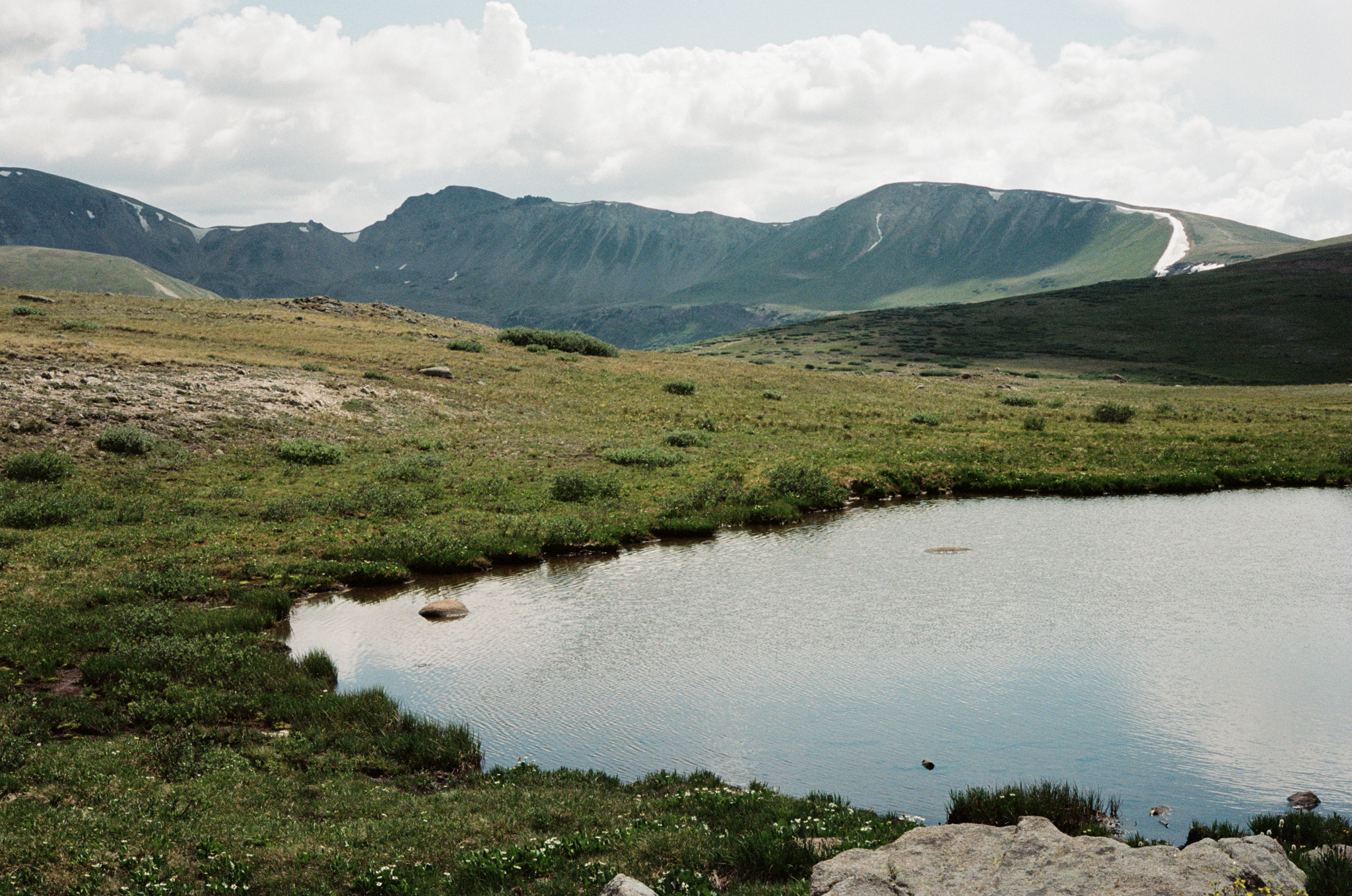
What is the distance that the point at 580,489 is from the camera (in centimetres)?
3259

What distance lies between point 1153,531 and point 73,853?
3158cm

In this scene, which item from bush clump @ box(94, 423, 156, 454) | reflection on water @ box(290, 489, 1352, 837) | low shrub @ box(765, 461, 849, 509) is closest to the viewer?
reflection on water @ box(290, 489, 1352, 837)

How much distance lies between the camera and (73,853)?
30.7ft

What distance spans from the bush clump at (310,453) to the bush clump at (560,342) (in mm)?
41673

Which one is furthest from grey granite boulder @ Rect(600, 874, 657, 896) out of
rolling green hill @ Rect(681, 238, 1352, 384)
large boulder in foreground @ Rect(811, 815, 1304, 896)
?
rolling green hill @ Rect(681, 238, 1352, 384)

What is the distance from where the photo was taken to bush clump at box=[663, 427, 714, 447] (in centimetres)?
4300

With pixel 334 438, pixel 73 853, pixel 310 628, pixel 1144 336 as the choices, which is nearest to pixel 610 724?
pixel 73 853

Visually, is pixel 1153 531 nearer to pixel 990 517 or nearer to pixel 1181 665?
pixel 990 517

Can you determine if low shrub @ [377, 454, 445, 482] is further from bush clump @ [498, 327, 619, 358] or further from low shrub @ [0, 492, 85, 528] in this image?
bush clump @ [498, 327, 619, 358]

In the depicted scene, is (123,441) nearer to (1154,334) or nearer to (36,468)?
(36,468)

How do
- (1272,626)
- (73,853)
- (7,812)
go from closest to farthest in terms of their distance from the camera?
(73,853), (7,812), (1272,626)

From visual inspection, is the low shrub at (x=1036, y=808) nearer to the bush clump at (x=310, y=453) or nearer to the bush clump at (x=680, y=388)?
the bush clump at (x=310, y=453)

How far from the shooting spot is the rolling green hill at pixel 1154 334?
123 metres

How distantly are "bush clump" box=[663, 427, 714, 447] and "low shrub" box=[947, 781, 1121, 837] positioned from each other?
3156 centimetres
